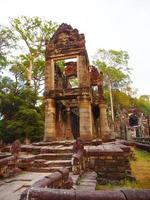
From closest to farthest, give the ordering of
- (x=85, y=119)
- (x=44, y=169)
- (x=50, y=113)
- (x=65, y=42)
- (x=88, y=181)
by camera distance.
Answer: (x=88, y=181)
(x=44, y=169)
(x=85, y=119)
(x=50, y=113)
(x=65, y=42)

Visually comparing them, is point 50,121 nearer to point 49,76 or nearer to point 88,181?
point 49,76

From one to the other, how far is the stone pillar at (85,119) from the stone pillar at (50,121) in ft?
7.37

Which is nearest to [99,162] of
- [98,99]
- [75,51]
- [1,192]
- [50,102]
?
[1,192]

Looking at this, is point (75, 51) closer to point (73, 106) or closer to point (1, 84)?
point (73, 106)

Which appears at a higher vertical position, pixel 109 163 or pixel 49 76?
pixel 49 76

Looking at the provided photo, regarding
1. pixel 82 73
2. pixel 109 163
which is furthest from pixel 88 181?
pixel 82 73

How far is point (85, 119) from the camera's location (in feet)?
50.0

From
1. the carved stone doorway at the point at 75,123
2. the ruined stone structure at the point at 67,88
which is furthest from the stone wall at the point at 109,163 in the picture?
the carved stone doorway at the point at 75,123

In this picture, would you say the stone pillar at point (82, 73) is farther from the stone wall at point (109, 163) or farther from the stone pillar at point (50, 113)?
the stone wall at point (109, 163)

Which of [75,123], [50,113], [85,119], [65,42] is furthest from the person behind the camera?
[75,123]

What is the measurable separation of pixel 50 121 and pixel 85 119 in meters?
2.71

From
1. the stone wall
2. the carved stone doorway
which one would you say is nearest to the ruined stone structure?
the carved stone doorway

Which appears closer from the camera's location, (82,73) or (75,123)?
(82,73)

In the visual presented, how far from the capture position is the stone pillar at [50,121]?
15.9m
